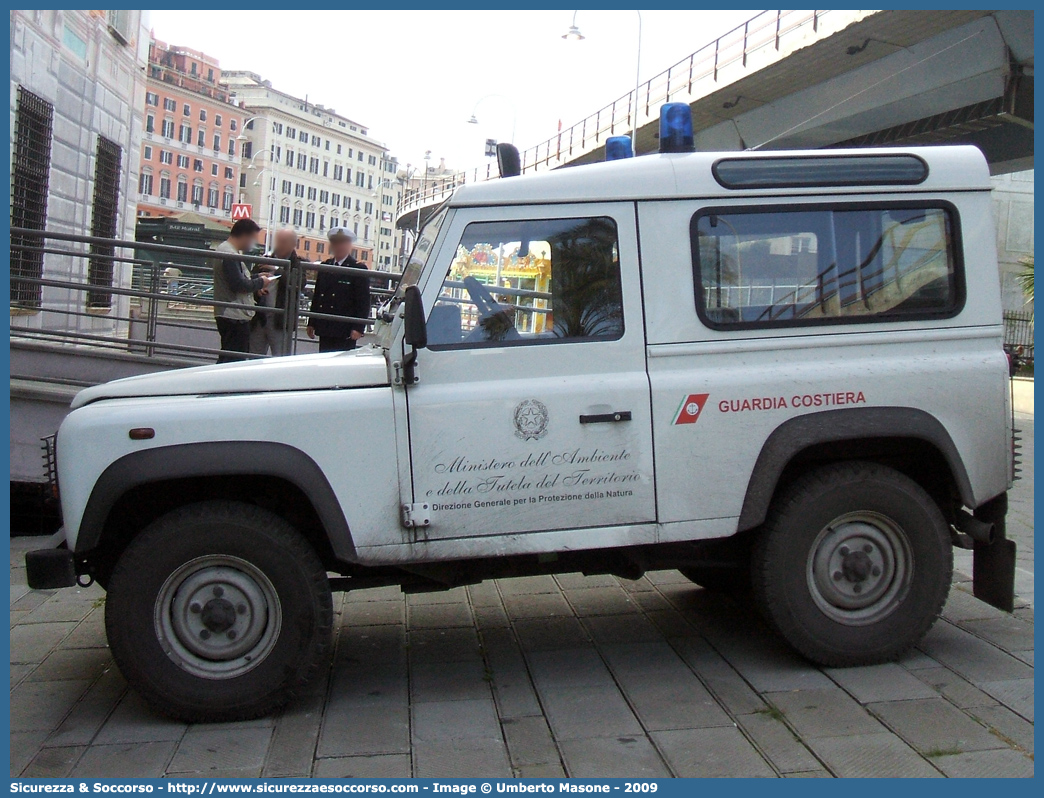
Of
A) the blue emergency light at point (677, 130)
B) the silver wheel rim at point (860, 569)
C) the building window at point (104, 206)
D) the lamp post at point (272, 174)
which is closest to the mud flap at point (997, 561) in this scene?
the silver wheel rim at point (860, 569)

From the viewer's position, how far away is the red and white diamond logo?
167 inches

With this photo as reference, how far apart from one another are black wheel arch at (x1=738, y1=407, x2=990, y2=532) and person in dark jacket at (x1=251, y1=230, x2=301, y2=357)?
16.3 ft

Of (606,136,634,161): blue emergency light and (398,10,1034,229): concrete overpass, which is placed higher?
(398,10,1034,229): concrete overpass

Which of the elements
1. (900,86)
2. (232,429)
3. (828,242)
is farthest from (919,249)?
(900,86)

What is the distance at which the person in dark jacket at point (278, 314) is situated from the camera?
8.34 m

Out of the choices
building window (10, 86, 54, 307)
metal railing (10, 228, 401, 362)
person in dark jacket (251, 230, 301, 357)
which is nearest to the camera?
metal railing (10, 228, 401, 362)

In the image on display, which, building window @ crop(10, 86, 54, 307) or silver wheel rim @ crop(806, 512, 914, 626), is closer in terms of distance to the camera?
silver wheel rim @ crop(806, 512, 914, 626)

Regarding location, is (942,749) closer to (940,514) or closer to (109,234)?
(940,514)

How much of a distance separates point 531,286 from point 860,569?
1954 mm

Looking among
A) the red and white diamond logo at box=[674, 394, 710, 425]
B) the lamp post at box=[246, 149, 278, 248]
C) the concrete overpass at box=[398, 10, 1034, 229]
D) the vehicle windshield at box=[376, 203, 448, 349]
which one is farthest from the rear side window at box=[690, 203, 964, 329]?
the lamp post at box=[246, 149, 278, 248]

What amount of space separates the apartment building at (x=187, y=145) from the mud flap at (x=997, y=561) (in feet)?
316

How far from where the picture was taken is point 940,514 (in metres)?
4.48

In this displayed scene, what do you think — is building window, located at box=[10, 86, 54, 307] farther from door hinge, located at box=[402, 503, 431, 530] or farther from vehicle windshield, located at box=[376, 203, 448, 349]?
door hinge, located at box=[402, 503, 431, 530]

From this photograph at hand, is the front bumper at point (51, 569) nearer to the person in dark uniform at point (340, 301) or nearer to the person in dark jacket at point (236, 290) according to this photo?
the person in dark jacket at point (236, 290)
